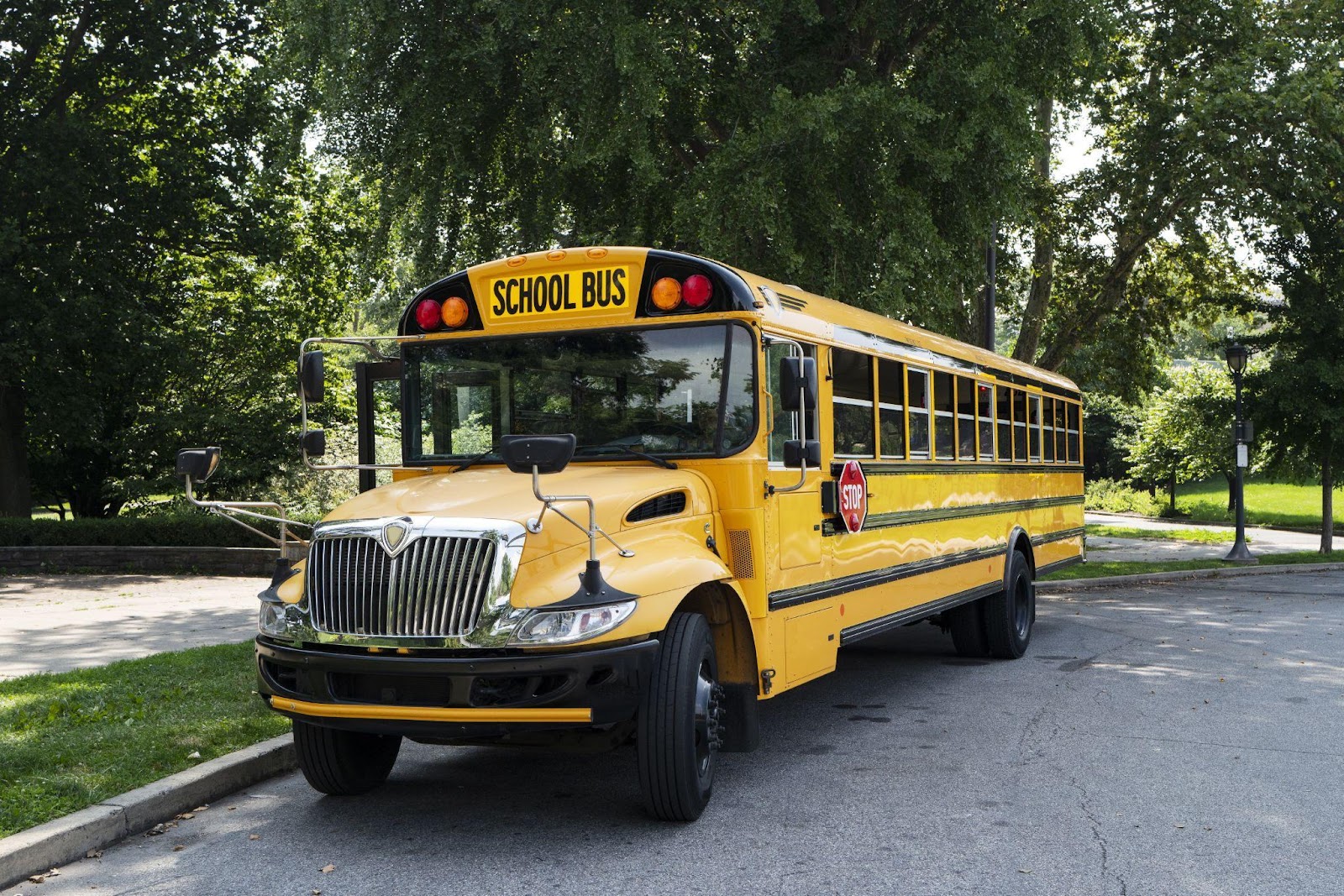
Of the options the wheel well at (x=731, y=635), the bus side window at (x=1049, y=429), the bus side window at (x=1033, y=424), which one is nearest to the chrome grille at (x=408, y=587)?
the wheel well at (x=731, y=635)

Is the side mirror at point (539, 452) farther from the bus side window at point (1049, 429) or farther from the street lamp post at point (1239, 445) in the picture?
the street lamp post at point (1239, 445)

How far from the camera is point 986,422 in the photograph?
10625 mm

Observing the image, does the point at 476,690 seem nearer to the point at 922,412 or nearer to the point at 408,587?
the point at 408,587

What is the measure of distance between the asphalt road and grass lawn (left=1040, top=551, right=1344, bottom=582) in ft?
33.1

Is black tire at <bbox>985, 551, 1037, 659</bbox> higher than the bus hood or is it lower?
lower

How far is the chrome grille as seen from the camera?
5.17 m

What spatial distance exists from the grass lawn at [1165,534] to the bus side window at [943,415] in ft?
74.3

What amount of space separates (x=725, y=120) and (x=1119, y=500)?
129ft

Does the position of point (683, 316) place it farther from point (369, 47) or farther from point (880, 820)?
point (369, 47)

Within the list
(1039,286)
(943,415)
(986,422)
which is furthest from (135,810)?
(1039,286)

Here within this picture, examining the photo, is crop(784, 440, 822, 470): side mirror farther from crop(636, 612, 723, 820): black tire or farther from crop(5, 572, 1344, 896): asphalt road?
crop(5, 572, 1344, 896): asphalt road

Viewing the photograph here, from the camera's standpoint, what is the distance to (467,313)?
6805 mm

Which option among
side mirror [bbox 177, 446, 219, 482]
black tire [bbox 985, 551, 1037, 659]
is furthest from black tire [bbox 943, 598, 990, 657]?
side mirror [bbox 177, 446, 219, 482]

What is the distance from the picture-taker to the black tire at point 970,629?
423 inches
